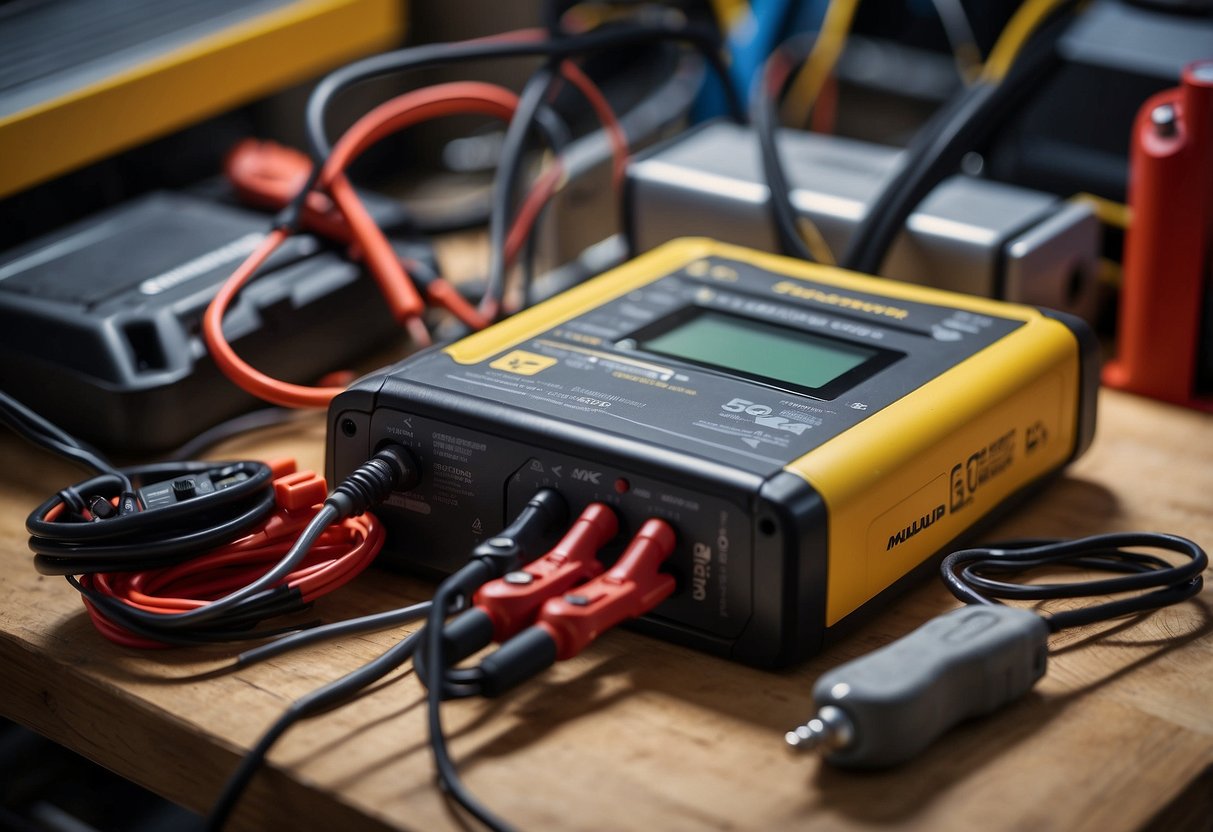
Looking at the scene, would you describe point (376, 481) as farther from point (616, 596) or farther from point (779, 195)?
point (779, 195)

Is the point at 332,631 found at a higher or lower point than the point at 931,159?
lower

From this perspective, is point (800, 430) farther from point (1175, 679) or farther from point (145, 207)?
point (145, 207)

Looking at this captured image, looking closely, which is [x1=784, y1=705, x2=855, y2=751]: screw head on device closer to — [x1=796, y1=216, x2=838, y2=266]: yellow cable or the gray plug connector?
the gray plug connector

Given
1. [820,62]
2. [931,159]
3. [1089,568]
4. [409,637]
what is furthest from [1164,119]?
[409,637]

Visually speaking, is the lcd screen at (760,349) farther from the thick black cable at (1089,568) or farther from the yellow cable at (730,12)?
the yellow cable at (730,12)

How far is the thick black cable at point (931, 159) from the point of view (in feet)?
2.74

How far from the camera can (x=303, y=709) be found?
0.58m

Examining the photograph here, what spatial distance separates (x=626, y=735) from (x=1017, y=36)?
23.7 inches

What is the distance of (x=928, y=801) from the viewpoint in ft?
1.76

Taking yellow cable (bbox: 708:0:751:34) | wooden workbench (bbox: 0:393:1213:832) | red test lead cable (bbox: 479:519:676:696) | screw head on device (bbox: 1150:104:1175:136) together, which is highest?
yellow cable (bbox: 708:0:751:34)

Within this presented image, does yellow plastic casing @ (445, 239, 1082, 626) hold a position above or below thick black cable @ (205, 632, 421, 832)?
above

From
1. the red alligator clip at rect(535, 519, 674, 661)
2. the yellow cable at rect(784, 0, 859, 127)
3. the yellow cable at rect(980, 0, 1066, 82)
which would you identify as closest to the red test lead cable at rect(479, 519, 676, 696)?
the red alligator clip at rect(535, 519, 674, 661)

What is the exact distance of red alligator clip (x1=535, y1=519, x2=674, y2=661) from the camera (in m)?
0.58

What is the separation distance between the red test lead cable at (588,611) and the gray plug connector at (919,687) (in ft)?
0.28
